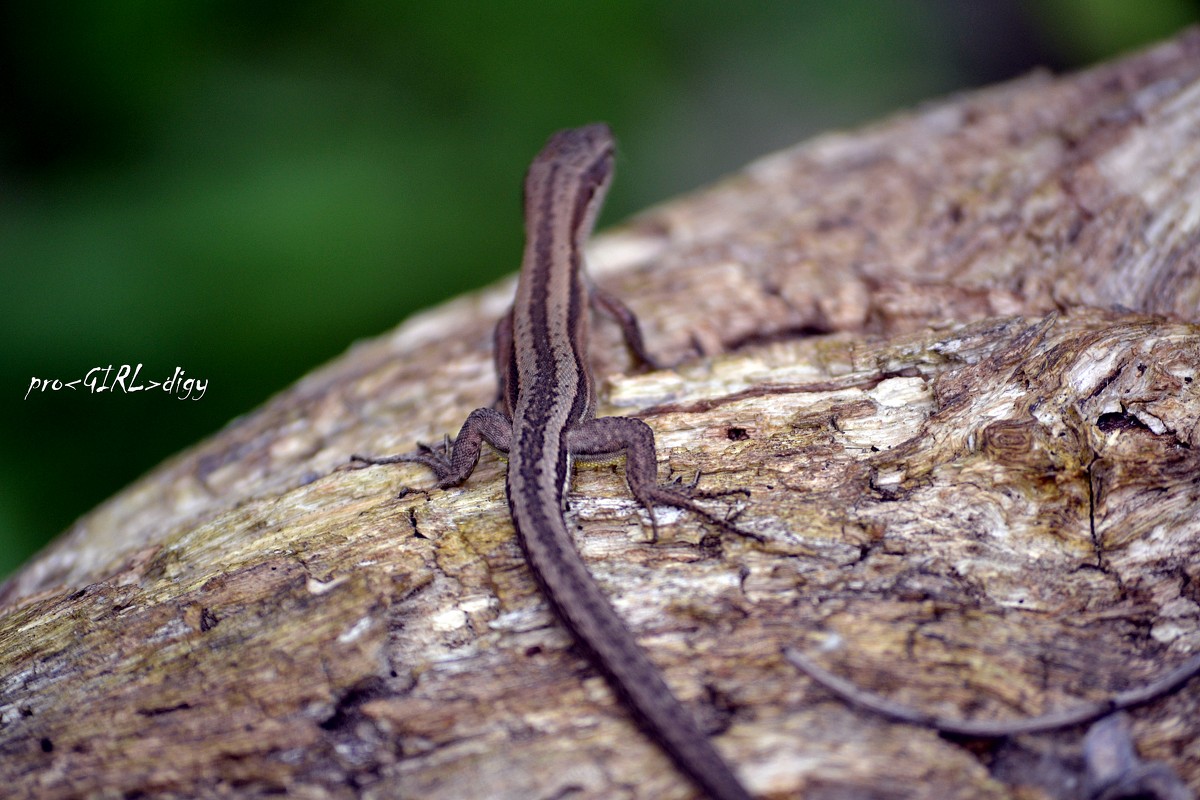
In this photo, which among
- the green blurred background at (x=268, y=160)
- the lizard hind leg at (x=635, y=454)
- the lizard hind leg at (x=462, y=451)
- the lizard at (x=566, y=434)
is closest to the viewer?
the lizard at (x=566, y=434)

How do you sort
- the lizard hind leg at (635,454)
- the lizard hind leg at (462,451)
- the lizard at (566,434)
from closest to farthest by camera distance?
the lizard at (566,434) < the lizard hind leg at (635,454) < the lizard hind leg at (462,451)

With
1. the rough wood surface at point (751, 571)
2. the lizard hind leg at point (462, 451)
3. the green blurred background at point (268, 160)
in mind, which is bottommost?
the rough wood surface at point (751, 571)

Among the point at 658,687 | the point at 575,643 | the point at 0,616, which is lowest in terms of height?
the point at 658,687

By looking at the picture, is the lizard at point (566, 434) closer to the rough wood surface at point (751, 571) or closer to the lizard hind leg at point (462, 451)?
the lizard hind leg at point (462, 451)

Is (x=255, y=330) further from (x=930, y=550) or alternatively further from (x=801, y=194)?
(x=930, y=550)

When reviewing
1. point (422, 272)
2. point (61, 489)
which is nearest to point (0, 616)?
point (61, 489)

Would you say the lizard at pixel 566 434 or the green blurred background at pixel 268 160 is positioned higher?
the green blurred background at pixel 268 160

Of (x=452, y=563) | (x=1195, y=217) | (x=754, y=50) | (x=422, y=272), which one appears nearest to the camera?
(x=452, y=563)

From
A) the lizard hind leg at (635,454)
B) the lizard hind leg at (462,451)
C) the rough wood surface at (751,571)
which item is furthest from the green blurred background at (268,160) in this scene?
the lizard hind leg at (635,454)
